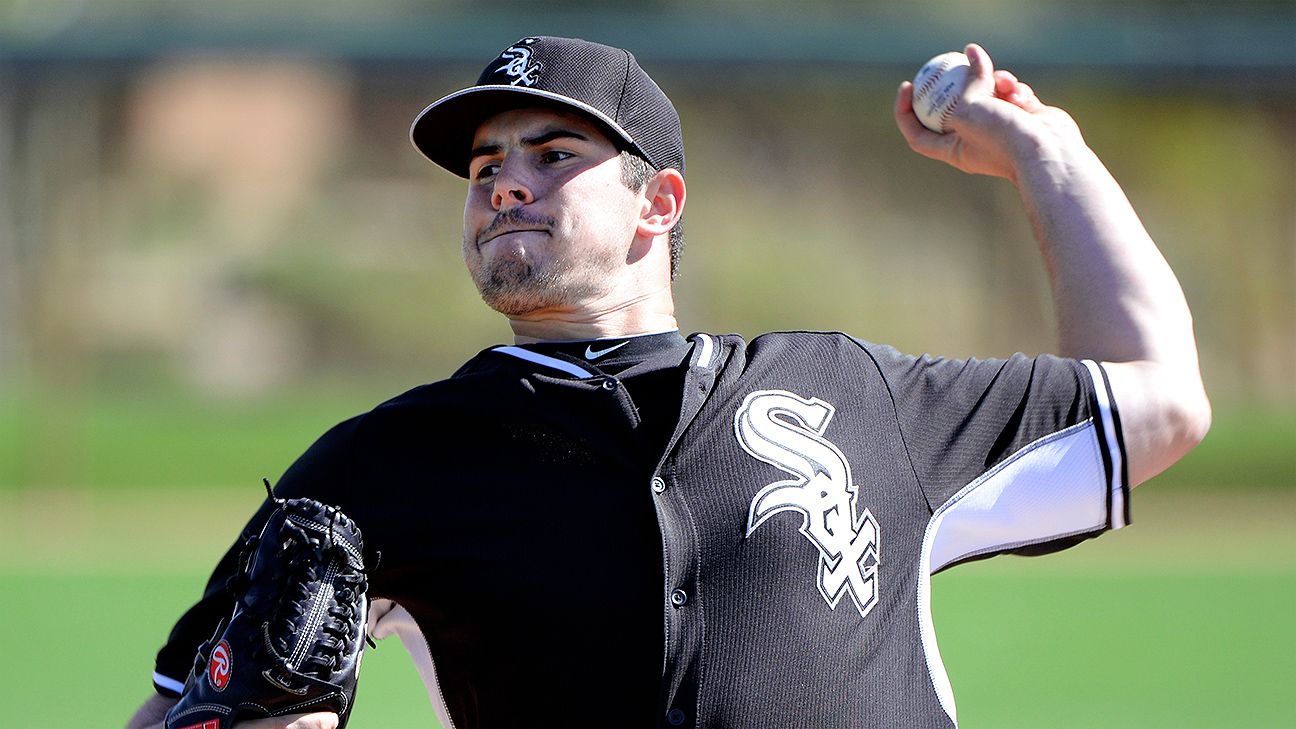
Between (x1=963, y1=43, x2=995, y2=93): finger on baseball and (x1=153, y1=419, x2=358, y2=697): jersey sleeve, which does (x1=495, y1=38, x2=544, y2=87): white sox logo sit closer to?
(x1=153, y1=419, x2=358, y2=697): jersey sleeve

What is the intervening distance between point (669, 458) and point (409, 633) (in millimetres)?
505

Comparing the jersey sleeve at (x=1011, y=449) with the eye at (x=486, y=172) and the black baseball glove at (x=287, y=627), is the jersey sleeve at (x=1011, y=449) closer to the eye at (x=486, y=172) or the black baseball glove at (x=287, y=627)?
the eye at (x=486, y=172)

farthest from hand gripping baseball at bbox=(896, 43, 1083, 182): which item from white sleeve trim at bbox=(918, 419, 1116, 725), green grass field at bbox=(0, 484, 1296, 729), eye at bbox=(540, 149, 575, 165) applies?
green grass field at bbox=(0, 484, 1296, 729)

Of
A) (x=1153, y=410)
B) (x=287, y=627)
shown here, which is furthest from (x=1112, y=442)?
(x=287, y=627)

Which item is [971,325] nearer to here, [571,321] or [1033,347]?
[1033,347]

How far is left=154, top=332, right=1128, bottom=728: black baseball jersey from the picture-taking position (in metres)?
2.02

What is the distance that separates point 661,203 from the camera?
2535 millimetres

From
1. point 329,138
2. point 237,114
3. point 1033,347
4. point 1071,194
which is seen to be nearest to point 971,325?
point 1033,347

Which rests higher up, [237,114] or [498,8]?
[498,8]

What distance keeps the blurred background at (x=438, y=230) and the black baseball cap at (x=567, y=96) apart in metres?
6.73

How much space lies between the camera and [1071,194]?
249 cm

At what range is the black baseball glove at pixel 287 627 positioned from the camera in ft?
6.37

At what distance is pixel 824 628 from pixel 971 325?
14.4m

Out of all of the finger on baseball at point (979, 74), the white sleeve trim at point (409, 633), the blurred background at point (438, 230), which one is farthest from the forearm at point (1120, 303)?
the blurred background at point (438, 230)
